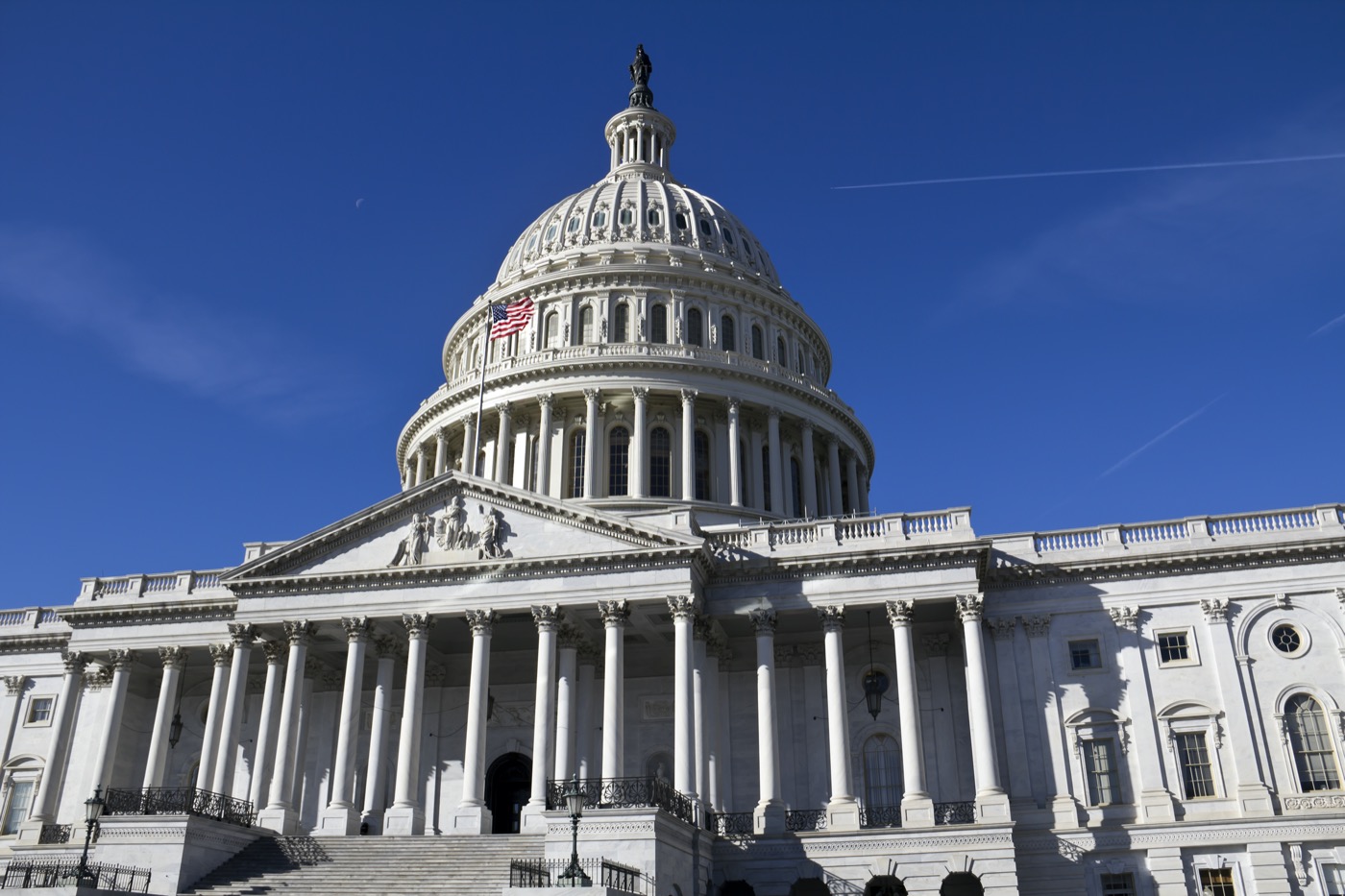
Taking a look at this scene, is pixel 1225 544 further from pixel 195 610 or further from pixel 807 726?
pixel 195 610

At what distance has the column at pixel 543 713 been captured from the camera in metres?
36.8

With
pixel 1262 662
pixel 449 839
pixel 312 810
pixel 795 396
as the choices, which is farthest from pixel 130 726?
pixel 1262 662

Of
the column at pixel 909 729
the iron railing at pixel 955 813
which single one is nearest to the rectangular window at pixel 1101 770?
the iron railing at pixel 955 813

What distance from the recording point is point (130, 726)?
1945 inches

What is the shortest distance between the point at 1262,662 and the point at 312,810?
34864 millimetres

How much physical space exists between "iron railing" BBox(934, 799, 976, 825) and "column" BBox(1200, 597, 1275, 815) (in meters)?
8.70

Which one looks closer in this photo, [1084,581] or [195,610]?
[1084,581]

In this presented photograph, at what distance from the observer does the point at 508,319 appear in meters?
54.2

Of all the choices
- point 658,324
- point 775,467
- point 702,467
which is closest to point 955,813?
point 775,467

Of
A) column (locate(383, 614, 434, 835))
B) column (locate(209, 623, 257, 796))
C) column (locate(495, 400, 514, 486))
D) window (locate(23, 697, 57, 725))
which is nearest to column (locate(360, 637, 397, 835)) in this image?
column (locate(383, 614, 434, 835))

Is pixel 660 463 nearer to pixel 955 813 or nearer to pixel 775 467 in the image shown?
pixel 775 467

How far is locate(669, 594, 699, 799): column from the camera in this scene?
1470 inches

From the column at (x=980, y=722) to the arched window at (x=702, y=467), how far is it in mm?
20436

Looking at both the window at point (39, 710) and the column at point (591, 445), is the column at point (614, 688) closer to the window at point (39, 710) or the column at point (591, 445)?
the column at point (591, 445)
